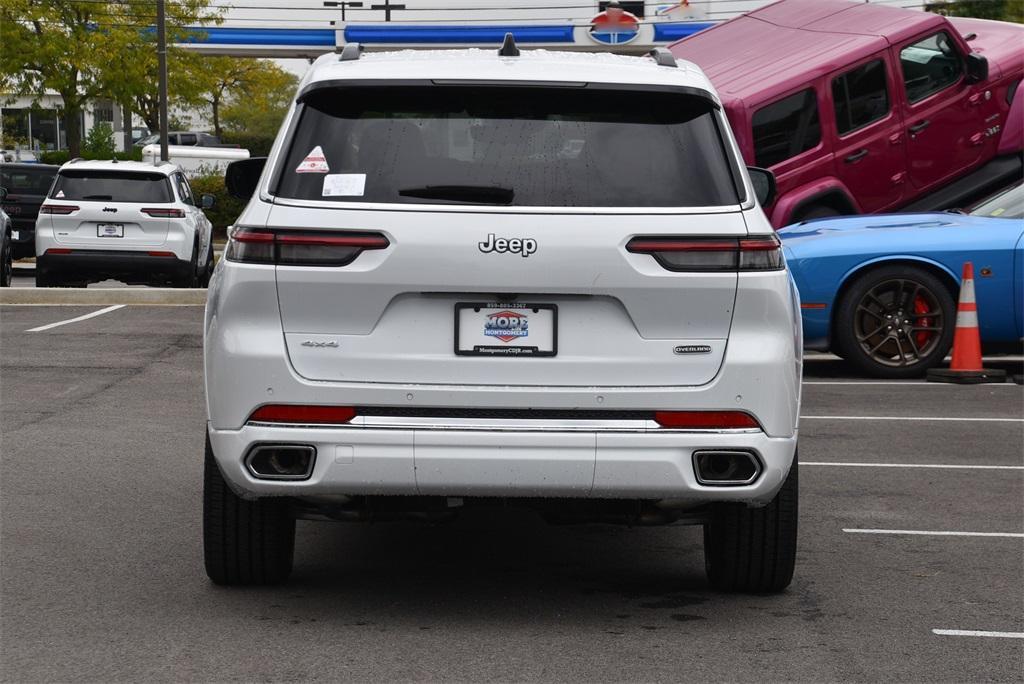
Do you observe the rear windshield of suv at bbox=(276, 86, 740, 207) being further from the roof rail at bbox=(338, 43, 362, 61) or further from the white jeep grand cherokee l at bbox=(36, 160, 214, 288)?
→ the white jeep grand cherokee l at bbox=(36, 160, 214, 288)

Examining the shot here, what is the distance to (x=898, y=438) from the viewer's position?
9.65 metres

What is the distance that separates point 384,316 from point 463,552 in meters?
1.77

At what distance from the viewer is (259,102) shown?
228 feet

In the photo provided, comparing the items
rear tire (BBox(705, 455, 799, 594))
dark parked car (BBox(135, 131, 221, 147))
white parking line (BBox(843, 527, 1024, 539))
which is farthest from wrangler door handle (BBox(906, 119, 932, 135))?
dark parked car (BBox(135, 131, 221, 147))

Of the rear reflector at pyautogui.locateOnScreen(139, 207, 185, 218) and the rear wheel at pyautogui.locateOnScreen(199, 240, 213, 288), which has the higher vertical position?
the rear reflector at pyautogui.locateOnScreen(139, 207, 185, 218)

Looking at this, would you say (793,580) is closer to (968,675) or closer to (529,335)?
(968,675)

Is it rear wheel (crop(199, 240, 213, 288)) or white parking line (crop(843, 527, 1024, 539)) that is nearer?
white parking line (crop(843, 527, 1024, 539))

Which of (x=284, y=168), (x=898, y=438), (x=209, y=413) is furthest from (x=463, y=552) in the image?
(x=898, y=438)

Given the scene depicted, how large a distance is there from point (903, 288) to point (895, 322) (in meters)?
0.29

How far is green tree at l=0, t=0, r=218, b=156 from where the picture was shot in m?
40.7

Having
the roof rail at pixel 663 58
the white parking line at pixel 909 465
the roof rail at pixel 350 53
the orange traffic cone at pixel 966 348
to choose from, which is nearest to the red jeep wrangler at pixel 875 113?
the orange traffic cone at pixel 966 348

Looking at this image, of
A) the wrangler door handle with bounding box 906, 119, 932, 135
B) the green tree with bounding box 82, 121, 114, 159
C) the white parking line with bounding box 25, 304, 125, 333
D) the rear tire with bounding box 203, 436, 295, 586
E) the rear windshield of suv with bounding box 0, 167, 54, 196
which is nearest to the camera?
the rear tire with bounding box 203, 436, 295, 586

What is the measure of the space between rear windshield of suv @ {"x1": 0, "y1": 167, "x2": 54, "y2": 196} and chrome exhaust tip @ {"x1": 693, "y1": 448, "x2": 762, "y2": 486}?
76.2 ft

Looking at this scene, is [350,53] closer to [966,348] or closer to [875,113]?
[966,348]
